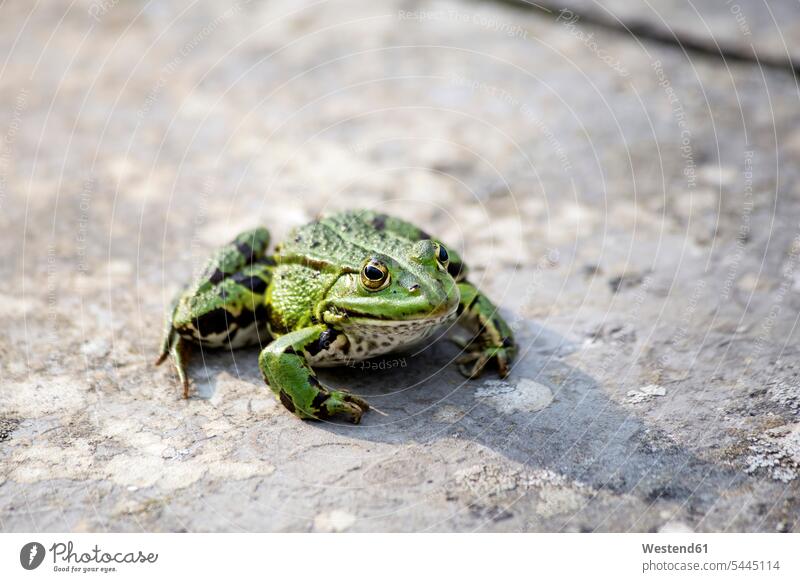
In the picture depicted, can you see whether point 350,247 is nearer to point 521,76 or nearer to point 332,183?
point 332,183

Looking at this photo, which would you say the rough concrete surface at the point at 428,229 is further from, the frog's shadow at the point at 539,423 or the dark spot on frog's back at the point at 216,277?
the dark spot on frog's back at the point at 216,277

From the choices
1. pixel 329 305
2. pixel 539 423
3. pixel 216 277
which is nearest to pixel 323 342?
pixel 329 305

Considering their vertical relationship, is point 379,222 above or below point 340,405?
above
